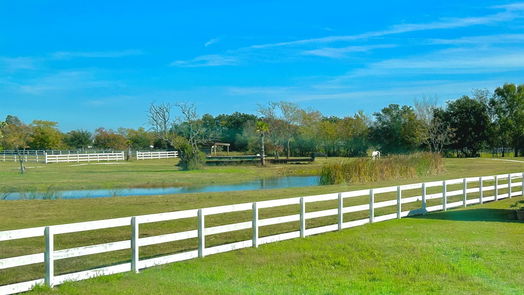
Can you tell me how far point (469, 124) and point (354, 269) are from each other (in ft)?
253

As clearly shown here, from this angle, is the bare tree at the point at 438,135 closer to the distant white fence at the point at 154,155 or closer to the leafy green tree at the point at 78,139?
the distant white fence at the point at 154,155

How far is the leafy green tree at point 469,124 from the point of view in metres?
82.6

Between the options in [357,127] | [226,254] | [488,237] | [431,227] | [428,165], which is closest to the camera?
[226,254]

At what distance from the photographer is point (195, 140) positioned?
8094 cm

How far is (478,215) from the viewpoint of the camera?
18547mm

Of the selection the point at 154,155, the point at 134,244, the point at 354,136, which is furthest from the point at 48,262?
the point at 354,136

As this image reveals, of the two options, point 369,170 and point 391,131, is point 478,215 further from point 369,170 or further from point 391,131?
point 391,131

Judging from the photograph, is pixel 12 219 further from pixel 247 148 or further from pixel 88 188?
pixel 247 148

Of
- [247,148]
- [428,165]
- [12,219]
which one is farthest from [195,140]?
[12,219]

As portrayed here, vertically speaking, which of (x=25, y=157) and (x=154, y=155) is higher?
(x=25, y=157)

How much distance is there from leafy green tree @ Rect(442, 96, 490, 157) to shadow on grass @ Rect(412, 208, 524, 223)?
213 feet

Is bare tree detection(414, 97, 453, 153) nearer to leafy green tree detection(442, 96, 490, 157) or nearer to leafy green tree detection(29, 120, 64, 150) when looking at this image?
leafy green tree detection(442, 96, 490, 157)

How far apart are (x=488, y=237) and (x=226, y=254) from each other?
6.23 meters

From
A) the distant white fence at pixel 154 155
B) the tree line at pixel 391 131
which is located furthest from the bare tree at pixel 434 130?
the distant white fence at pixel 154 155
